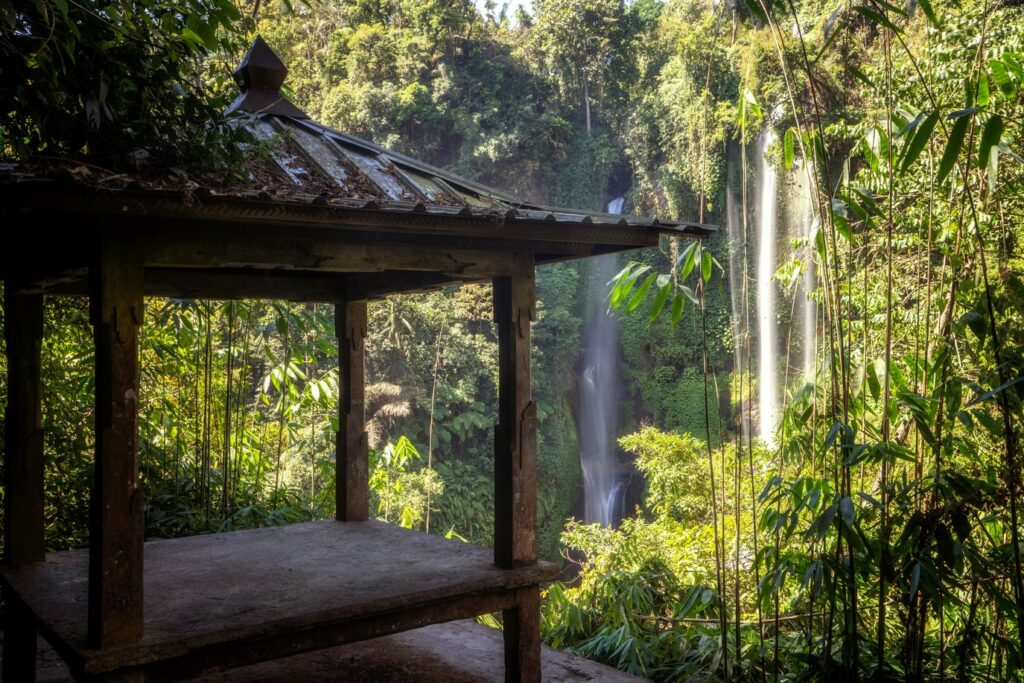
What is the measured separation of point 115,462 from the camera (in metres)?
2.71

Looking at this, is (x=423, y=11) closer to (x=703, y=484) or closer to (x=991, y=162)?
(x=703, y=484)

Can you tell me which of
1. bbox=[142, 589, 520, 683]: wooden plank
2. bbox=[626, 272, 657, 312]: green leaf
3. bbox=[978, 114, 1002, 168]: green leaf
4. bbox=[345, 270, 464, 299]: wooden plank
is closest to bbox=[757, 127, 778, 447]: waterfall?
bbox=[345, 270, 464, 299]: wooden plank

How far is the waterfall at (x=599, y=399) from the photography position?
19.1 m

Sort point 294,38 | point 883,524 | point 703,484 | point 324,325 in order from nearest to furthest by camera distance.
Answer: point 883,524 < point 324,325 < point 703,484 < point 294,38

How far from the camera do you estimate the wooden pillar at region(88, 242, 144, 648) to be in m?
2.70

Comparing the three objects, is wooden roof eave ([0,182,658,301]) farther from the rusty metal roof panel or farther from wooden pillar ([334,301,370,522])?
wooden pillar ([334,301,370,522])

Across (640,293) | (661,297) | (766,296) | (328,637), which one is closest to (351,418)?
(328,637)

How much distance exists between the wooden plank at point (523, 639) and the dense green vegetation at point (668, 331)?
0.67 metres

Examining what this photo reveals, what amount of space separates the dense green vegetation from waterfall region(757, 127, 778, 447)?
41 centimetres

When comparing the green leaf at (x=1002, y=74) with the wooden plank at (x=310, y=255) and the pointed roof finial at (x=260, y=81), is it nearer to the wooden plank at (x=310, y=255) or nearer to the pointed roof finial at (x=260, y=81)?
the wooden plank at (x=310, y=255)

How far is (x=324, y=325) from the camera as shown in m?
6.89

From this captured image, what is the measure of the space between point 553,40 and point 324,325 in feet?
48.1

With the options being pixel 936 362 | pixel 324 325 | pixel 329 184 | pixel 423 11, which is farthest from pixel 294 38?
pixel 936 362

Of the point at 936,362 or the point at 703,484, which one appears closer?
the point at 936,362
